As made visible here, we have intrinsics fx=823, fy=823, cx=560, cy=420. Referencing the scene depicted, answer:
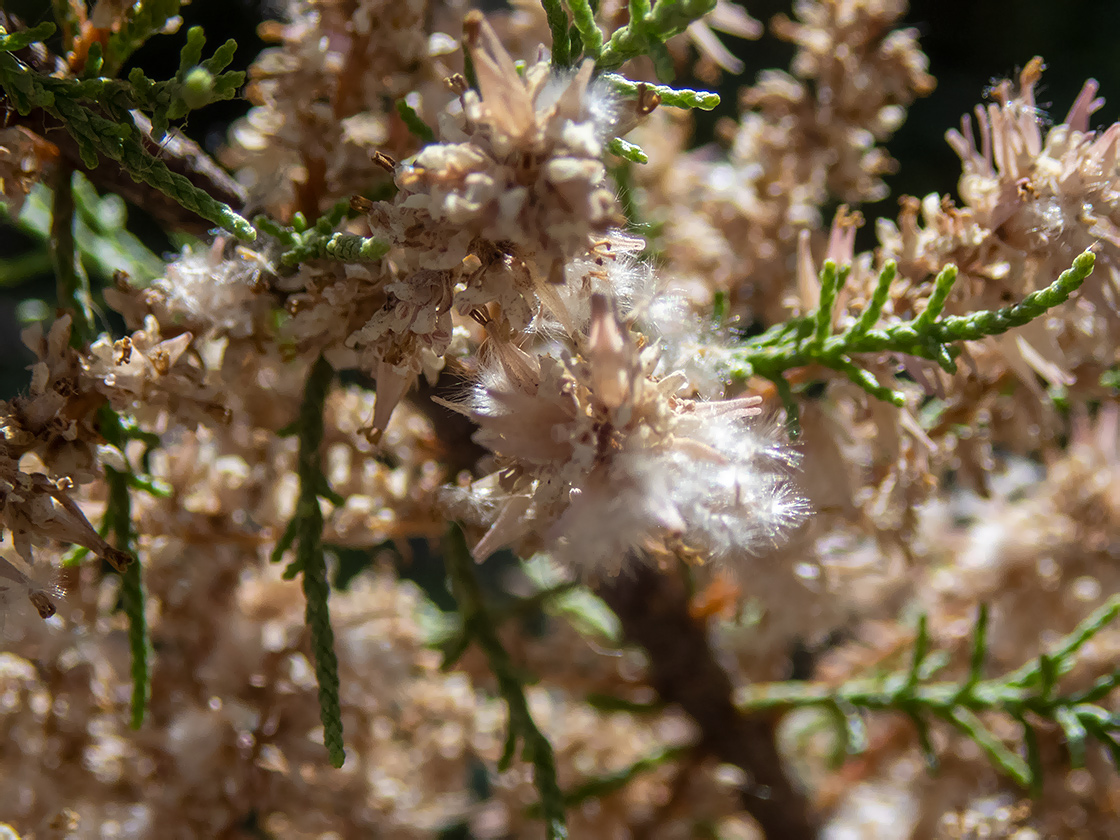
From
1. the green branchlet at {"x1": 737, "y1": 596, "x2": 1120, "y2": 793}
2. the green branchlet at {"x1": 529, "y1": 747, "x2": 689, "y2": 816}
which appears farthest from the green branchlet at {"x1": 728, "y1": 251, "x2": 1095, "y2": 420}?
the green branchlet at {"x1": 529, "y1": 747, "x2": 689, "y2": 816}

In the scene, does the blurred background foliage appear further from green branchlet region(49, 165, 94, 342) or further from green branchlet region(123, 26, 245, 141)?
green branchlet region(123, 26, 245, 141)

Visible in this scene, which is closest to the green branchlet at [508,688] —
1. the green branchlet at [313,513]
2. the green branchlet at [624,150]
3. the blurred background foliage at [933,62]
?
the green branchlet at [313,513]

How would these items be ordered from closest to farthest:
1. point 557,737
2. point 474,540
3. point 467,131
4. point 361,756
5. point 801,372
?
point 467,131 < point 801,372 < point 474,540 < point 361,756 < point 557,737

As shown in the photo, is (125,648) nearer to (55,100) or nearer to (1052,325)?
(55,100)

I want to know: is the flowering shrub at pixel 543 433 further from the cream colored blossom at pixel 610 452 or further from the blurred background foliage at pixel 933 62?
the blurred background foliage at pixel 933 62

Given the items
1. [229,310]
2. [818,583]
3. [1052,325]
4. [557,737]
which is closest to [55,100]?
[229,310]

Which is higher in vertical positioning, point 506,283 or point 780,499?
point 506,283

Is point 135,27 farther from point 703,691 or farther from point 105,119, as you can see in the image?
point 703,691
